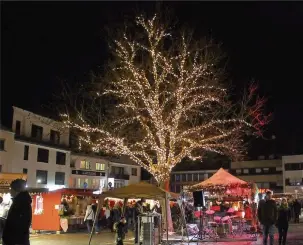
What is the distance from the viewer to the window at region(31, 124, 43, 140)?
45500 mm

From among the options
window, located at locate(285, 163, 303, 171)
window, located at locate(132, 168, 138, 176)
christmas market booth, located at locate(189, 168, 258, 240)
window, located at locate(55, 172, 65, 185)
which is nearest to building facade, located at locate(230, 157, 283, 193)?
window, located at locate(285, 163, 303, 171)

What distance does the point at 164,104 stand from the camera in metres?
21.5

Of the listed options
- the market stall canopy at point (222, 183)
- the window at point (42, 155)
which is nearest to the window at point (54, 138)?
the window at point (42, 155)

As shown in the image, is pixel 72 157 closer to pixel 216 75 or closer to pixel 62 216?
pixel 62 216

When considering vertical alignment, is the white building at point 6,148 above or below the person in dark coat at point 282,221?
above

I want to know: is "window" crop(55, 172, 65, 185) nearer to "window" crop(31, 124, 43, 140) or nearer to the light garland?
"window" crop(31, 124, 43, 140)

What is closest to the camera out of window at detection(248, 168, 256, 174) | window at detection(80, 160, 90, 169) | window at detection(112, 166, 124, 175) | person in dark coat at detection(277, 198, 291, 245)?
person in dark coat at detection(277, 198, 291, 245)

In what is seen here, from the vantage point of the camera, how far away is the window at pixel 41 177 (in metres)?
46.2

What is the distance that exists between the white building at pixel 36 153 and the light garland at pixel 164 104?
18.8 meters

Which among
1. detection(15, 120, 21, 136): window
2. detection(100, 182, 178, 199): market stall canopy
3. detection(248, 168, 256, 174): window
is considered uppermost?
detection(15, 120, 21, 136): window

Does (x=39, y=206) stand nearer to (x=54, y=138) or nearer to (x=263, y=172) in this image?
(x=54, y=138)

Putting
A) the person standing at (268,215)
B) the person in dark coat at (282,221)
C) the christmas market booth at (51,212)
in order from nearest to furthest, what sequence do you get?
the person standing at (268,215)
the person in dark coat at (282,221)
the christmas market booth at (51,212)

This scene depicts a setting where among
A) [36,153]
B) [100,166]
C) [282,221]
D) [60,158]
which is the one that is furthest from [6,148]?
[282,221]

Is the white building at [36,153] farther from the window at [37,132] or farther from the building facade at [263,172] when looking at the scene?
the building facade at [263,172]
